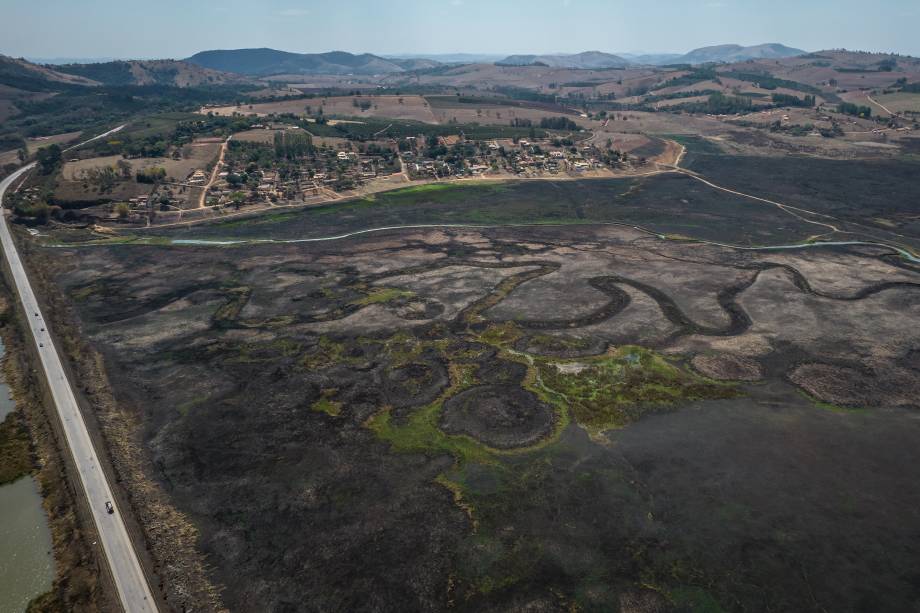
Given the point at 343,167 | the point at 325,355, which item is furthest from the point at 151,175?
the point at 325,355

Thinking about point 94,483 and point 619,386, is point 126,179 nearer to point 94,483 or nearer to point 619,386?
point 94,483

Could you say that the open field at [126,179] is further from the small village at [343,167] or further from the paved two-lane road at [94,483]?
the paved two-lane road at [94,483]

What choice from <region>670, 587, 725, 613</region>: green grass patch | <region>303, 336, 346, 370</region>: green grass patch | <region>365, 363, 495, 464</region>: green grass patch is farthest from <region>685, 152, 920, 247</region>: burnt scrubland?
<region>303, 336, 346, 370</region>: green grass patch

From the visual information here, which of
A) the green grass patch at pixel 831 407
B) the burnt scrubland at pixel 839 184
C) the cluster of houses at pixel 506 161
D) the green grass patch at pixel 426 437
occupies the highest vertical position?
the cluster of houses at pixel 506 161

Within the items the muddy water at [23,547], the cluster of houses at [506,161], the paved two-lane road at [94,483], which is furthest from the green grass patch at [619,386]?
the cluster of houses at [506,161]

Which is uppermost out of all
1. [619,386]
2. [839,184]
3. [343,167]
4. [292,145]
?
[292,145]

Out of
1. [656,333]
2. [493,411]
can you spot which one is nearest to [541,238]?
[656,333]
